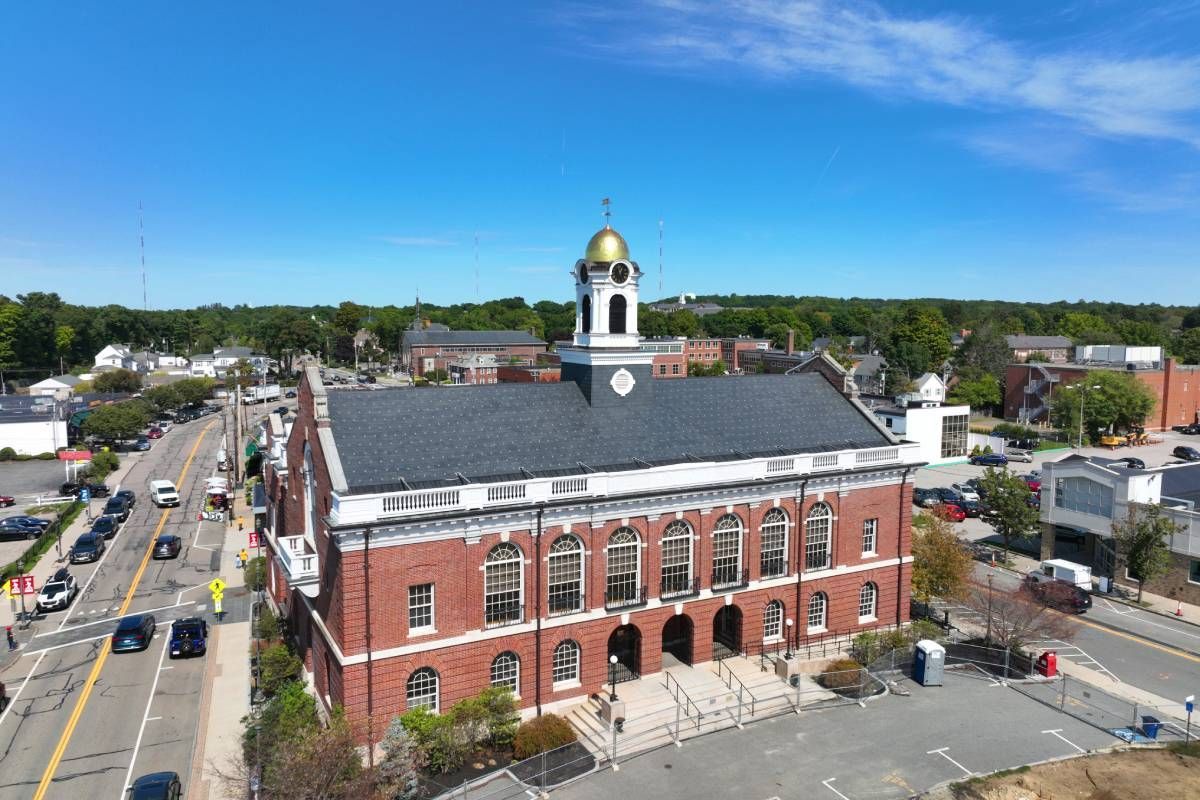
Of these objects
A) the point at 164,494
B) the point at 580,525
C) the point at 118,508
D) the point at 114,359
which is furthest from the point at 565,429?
the point at 114,359

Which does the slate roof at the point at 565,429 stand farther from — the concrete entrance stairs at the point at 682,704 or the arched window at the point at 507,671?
the concrete entrance stairs at the point at 682,704

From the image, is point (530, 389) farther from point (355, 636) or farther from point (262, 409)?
point (262, 409)

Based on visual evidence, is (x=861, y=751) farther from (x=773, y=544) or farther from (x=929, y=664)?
(x=773, y=544)

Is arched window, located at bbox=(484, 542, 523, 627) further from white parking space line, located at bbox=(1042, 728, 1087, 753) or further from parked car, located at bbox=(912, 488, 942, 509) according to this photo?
parked car, located at bbox=(912, 488, 942, 509)

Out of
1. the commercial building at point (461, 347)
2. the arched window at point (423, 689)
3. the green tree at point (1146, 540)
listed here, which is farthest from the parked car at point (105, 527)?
the commercial building at point (461, 347)

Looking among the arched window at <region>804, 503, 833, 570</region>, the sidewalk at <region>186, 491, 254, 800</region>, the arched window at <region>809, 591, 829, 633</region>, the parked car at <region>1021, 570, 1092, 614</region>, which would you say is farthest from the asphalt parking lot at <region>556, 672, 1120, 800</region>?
the sidewalk at <region>186, 491, 254, 800</region>

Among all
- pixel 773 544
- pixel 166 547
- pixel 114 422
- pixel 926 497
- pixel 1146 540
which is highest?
pixel 114 422

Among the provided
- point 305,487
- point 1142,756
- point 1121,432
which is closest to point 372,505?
point 305,487
